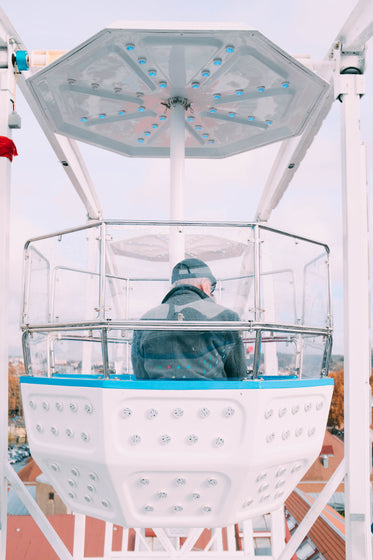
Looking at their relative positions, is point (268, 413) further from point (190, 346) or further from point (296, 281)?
point (296, 281)

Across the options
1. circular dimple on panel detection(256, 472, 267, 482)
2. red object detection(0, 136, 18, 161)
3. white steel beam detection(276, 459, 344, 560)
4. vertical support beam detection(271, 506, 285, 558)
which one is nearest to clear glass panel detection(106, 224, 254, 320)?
circular dimple on panel detection(256, 472, 267, 482)

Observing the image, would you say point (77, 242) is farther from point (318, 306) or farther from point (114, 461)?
point (318, 306)

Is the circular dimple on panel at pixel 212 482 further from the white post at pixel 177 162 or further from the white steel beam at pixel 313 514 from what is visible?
the white post at pixel 177 162

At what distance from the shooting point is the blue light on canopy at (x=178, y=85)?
3787mm

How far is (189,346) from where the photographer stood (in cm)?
344

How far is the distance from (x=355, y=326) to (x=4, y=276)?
2637 millimetres

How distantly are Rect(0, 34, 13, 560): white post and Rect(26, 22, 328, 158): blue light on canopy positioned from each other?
279 millimetres

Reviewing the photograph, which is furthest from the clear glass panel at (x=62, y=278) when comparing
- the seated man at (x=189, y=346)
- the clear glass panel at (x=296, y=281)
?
the clear glass panel at (x=296, y=281)

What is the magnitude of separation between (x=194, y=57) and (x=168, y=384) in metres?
2.42

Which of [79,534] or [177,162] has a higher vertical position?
[177,162]

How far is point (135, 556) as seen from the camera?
614 centimetres

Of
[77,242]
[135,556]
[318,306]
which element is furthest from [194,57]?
[135,556]

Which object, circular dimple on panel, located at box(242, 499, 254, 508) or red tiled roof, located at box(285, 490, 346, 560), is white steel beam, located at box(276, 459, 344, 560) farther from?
red tiled roof, located at box(285, 490, 346, 560)

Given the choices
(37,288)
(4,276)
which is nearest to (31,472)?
(4,276)
